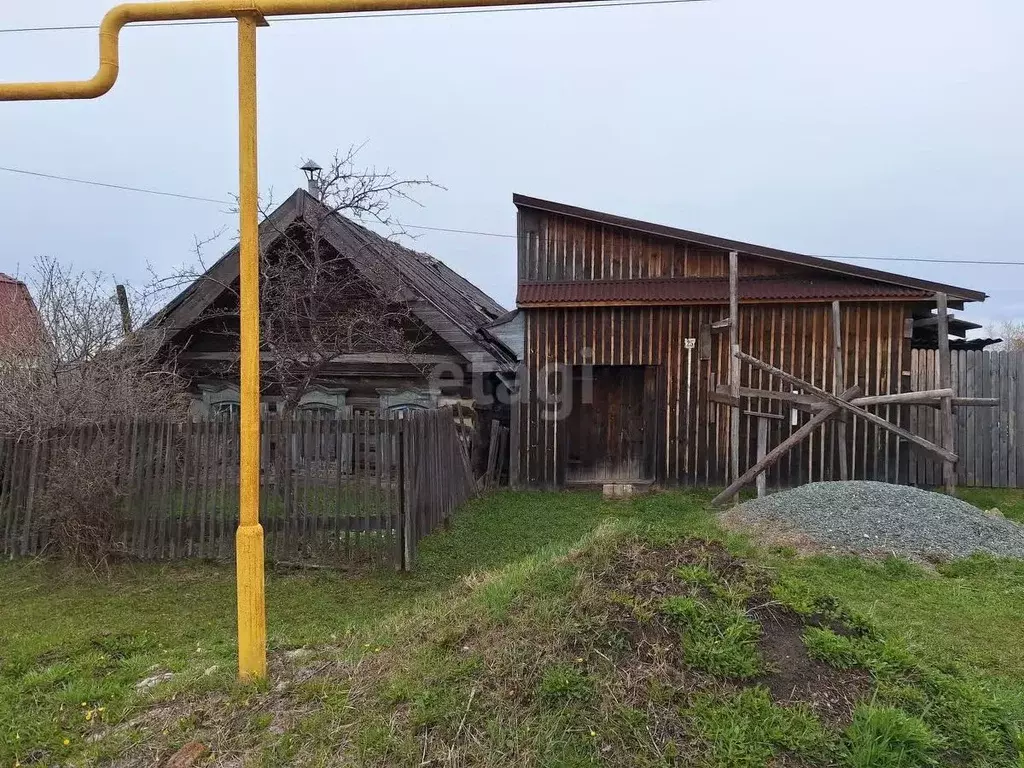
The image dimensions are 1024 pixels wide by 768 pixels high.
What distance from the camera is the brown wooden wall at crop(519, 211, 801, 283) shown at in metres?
13.4

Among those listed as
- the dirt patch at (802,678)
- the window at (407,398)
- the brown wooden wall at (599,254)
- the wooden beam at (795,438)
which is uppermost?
the brown wooden wall at (599,254)

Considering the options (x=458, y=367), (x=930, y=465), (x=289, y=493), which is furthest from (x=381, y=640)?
(x=930, y=465)

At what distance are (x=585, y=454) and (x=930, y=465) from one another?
629 cm

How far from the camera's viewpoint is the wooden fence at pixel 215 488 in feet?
25.3

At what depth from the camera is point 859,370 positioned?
1254cm

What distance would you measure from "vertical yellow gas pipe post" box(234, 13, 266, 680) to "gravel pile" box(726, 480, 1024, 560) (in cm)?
657

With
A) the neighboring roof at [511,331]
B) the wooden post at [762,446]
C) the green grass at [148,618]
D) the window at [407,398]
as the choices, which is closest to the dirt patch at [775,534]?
the green grass at [148,618]

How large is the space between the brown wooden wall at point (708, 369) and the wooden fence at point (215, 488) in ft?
17.8

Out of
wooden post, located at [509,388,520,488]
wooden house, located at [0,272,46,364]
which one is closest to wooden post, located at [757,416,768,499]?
wooden post, located at [509,388,520,488]

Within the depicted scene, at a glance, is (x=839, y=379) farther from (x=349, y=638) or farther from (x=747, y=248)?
(x=349, y=638)

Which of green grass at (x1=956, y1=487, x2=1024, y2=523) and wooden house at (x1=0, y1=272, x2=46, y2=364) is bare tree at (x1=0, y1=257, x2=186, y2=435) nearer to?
wooden house at (x1=0, y1=272, x2=46, y2=364)

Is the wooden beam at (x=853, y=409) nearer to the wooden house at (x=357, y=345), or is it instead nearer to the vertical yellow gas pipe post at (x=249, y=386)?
the wooden house at (x=357, y=345)

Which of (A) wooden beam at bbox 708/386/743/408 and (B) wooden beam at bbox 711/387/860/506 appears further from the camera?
(A) wooden beam at bbox 708/386/743/408

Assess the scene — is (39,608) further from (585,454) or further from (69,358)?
(585,454)
